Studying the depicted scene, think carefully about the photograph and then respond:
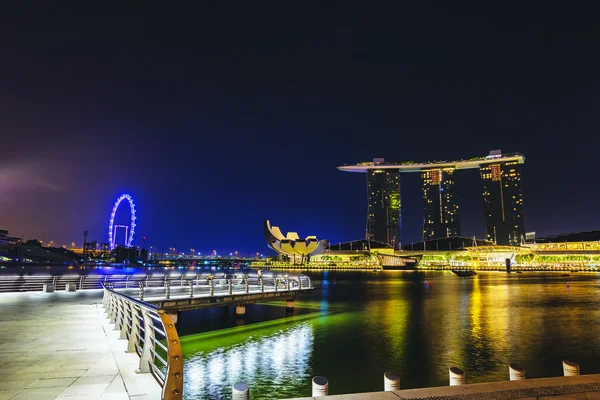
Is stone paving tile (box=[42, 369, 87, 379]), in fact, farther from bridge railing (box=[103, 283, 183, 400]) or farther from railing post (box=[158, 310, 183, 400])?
railing post (box=[158, 310, 183, 400])

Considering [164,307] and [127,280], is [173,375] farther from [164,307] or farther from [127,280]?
[127,280]

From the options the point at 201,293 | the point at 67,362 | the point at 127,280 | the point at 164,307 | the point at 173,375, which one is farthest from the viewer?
the point at 127,280

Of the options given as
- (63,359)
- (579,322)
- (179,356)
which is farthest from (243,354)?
(579,322)

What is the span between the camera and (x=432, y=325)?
34.0 m

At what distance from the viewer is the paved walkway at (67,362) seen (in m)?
7.14

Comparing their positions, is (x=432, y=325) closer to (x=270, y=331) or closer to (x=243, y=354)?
(x=270, y=331)

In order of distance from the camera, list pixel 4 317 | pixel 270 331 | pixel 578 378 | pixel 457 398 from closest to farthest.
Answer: pixel 457 398
pixel 578 378
pixel 4 317
pixel 270 331

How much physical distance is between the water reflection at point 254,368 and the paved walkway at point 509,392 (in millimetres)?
10921

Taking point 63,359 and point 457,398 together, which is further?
point 63,359

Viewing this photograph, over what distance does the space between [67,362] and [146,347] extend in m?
2.66

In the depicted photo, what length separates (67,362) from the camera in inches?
360

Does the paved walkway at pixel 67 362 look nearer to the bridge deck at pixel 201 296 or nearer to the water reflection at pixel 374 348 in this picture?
the water reflection at pixel 374 348

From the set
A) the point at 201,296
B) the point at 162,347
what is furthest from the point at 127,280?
the point at 162,347

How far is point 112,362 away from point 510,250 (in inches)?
8615
